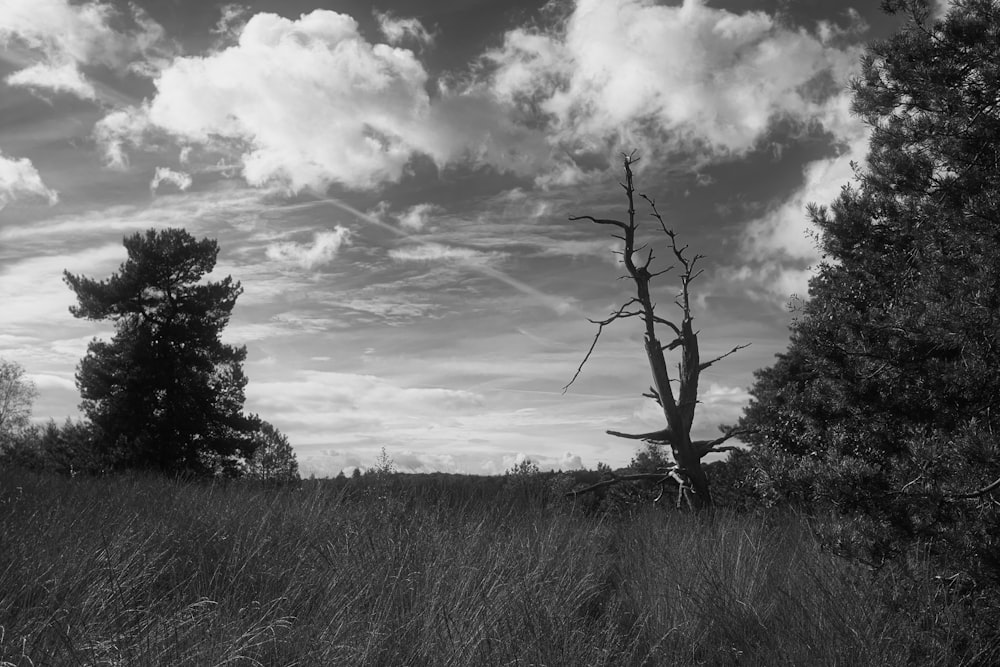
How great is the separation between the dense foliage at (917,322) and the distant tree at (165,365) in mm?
18592

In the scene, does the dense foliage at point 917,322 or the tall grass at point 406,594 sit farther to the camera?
the dense foliage at point 917,322

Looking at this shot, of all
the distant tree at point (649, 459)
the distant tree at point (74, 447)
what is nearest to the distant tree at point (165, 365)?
the distant tree at point (74, 447)

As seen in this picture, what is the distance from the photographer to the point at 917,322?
5043 millimetres

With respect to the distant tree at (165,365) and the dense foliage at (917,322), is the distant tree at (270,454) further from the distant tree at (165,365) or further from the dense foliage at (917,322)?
the dense foliage at (917,322)

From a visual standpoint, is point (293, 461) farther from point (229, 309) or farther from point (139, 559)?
point (139, 559)

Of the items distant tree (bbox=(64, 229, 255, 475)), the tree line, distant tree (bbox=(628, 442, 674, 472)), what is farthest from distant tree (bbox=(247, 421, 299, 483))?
the tree line

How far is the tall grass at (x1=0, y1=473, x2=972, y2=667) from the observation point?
423 cm

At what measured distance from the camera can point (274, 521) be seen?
7.36m

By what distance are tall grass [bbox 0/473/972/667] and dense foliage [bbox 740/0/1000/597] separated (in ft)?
2.47

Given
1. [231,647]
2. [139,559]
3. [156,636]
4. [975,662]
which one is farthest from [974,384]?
[139,559]

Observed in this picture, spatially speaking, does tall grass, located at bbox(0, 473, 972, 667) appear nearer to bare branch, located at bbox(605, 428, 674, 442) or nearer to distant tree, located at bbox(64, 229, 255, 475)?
bare branch, located at bbox(605, 428, 674, 442)

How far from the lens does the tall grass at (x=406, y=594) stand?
4.23 meters

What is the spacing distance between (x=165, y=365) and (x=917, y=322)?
818 inches

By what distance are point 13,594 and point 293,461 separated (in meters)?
18.6
